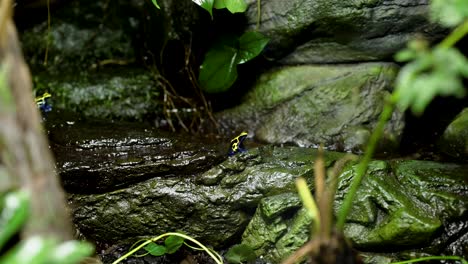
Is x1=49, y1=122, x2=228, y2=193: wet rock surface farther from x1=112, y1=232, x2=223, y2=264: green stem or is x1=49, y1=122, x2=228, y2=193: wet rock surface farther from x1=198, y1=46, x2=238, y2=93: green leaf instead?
x1=198, y1=46, x2=238, y2=93: green leaf

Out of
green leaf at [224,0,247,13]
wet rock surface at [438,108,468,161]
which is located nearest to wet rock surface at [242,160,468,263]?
wet rock surface at [438,108,468,161]

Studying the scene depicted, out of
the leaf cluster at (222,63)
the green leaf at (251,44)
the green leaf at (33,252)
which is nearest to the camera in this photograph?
the green leaf at (33,252)

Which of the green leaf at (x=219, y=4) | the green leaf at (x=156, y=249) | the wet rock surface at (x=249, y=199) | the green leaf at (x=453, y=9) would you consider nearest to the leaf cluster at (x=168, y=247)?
the green leaf at (x=156, y=249)

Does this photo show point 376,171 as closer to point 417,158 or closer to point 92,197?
point 417,158

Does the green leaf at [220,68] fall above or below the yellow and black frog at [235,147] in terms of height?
above

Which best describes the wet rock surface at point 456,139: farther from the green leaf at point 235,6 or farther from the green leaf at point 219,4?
the green leaf at point 219,4

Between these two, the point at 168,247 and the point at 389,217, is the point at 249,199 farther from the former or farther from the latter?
the point at 389,217
